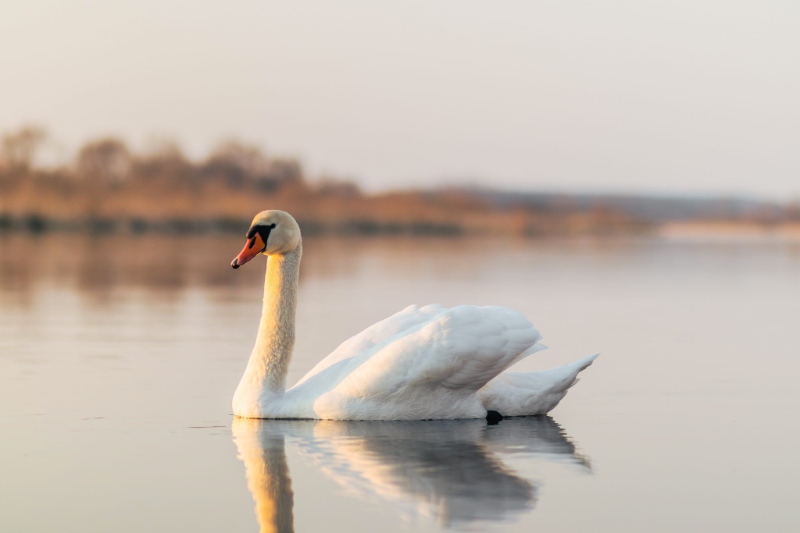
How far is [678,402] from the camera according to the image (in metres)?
8.22

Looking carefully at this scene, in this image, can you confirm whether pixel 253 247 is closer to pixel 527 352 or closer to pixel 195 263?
pixel 527 352

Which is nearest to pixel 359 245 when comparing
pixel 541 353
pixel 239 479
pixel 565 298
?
pixel 565 298

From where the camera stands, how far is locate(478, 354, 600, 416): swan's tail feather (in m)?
7.73

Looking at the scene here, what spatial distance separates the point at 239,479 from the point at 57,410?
219 centimetres

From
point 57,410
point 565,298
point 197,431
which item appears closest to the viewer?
point 197,431

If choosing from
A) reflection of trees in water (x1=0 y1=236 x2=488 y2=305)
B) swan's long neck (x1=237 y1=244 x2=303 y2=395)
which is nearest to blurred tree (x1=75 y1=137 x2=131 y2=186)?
reflection of trees in water (x1=0 y1=236 x2=488 y2=305)

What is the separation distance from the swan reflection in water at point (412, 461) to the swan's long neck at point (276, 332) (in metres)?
0.29

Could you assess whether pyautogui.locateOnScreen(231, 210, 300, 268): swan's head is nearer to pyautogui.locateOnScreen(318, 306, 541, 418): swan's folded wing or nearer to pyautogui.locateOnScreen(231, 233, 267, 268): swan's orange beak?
pyautogui.locateOnScreen(231, 233, 267, 268): swan's orange beak

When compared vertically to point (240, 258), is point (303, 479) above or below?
below

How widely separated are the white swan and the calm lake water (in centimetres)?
14

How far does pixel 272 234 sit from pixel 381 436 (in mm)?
1609

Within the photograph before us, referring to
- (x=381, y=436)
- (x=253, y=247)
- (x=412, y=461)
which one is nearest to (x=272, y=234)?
(x=253, y=247)

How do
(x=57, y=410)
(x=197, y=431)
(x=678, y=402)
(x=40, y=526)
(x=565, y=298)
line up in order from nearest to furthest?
(x=40, y=526) → (x=197, y=431) → (x=57, y=410) → (x=678, y=402) → (x=565, y=298)

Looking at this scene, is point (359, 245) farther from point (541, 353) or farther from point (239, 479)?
point (239, 479)
